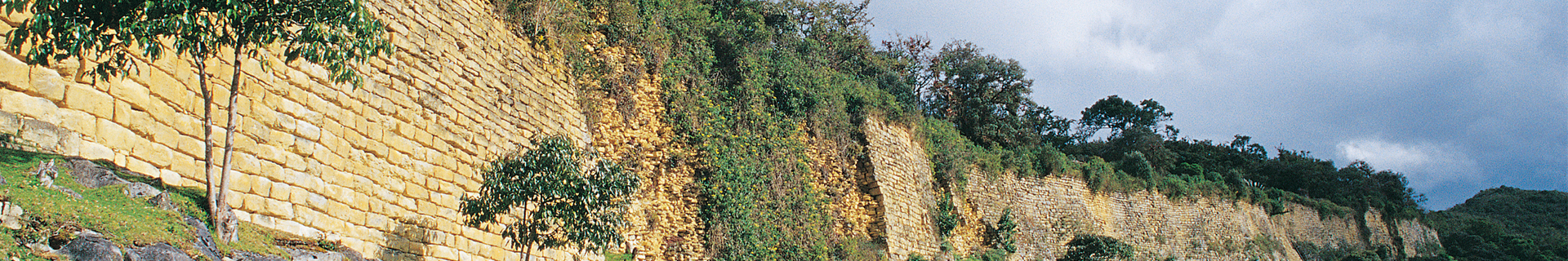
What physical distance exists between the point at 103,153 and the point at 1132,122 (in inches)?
1540

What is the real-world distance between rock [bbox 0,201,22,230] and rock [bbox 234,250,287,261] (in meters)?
1.29

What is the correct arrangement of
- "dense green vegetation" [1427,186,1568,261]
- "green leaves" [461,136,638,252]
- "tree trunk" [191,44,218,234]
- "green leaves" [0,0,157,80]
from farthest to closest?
"dense green vegetation" [1427,186,1568,261], "green leaves" [461,136,638,252], "tree trunk" [191,44,218,234], "green leaves" [0,0,157,80]

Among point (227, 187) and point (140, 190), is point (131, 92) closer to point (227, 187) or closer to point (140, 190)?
point (140, 190)

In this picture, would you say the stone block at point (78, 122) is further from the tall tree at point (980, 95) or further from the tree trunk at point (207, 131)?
the tall tree at point (980, 95)

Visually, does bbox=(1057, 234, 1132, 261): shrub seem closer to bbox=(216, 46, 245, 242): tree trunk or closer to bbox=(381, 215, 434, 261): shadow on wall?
bbox=(381, 215, 434, 261): shadow on wall

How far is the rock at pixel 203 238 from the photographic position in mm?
5953

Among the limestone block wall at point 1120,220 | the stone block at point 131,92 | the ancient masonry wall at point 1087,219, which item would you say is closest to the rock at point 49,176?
the stone block at point 131,92

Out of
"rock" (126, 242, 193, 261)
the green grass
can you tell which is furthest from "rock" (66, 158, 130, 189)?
"rock" (126, 242, 193, 261)

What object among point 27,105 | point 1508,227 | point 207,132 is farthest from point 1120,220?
point 1508,227

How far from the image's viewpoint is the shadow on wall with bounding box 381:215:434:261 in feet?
26.9

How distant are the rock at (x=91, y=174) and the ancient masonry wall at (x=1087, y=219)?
11.7 metres

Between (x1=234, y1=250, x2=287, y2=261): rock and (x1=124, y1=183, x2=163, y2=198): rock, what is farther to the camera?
(x1=234, y1=250, x2=287, y2=261): rock

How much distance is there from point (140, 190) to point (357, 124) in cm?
221

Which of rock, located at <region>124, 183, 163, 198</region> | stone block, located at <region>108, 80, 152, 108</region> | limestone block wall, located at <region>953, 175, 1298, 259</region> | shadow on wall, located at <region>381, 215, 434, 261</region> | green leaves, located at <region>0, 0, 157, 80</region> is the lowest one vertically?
shadow on wall, located at <region>381, 215, 434, 261</region>
